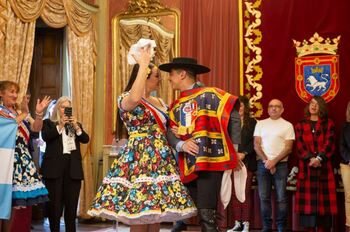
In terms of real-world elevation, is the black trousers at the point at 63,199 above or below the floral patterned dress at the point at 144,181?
below

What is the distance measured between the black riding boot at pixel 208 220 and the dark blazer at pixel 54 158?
2.35 meters

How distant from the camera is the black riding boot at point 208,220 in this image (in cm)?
302

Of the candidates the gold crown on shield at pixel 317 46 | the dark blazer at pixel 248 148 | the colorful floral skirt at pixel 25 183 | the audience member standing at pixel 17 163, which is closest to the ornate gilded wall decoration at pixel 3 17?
the audience member standing at pixel 17 163

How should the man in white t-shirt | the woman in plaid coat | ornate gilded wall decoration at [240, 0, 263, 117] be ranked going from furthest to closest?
ornate gilded wall decoration at [240, 0, 263, 117], the man in white t-shirt, the woman in plaid coat

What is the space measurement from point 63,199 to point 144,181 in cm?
236

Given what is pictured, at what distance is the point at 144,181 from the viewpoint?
3.01 metres

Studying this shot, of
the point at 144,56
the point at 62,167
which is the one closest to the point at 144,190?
the point at 144,56

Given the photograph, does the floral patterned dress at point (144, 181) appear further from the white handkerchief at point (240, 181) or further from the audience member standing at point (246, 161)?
the audience member standing at point (246, 161)

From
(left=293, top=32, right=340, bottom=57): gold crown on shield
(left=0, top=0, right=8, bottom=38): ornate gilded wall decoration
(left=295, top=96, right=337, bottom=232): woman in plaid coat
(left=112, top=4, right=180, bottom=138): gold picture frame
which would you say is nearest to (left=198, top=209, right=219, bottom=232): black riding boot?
(left=295, top=96, right=337, bottom=232): woman in plaid coat

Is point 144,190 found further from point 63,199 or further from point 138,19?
point 138,19

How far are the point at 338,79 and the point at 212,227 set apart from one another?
381 cm

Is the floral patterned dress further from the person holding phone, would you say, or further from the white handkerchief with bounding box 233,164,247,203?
the person holding phone

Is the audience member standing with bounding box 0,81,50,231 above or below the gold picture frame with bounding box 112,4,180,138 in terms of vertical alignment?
below

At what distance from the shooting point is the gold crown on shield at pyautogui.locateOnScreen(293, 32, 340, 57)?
627 centimetres
